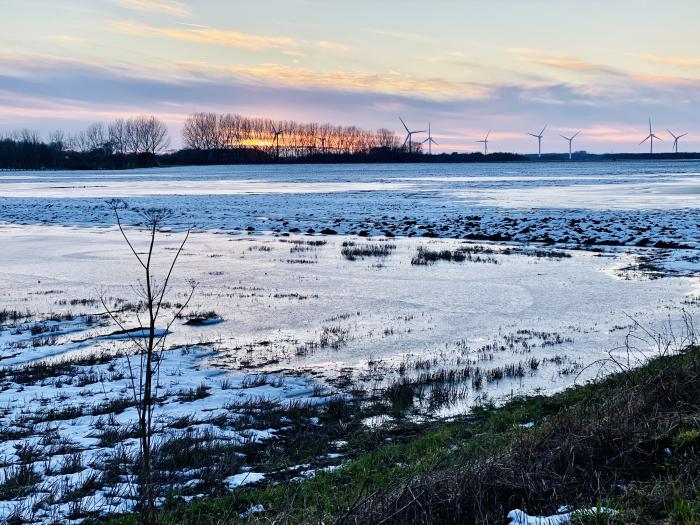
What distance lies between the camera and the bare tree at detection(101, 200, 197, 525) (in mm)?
4719

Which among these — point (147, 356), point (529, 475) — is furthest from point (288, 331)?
point (529, 475)

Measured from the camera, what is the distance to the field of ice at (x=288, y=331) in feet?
25.0

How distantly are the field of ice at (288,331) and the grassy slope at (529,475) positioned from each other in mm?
773

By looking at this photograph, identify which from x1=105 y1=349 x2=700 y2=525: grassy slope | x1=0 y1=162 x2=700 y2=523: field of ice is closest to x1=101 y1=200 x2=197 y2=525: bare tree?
x1=0 y1=162 x2=700 y2=523: field of ice

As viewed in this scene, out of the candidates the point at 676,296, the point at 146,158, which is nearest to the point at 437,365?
the point at 676,296

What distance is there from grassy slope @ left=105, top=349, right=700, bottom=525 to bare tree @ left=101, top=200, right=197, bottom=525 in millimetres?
727

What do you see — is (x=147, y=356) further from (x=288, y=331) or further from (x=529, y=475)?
(x=288, y=331)

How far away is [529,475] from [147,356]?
460 centimetres

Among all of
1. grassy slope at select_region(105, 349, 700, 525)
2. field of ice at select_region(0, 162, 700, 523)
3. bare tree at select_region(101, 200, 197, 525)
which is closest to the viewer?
bare tree at select_region(101, 200, 197, 525)

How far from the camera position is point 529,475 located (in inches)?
209

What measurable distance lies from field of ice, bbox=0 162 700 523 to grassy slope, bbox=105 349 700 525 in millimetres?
773

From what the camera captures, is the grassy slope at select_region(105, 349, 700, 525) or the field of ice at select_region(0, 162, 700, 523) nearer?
the grassy slope at select_region(105, 349, 700, 525)

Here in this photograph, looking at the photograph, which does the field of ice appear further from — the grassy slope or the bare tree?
the grassy slope

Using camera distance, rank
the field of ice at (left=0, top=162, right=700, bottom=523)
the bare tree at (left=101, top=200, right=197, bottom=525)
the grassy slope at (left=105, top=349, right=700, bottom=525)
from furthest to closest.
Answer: the field of ice at (left=0, top=162, right=700, bottom=523), the grassy slope at (left=105, top=349, right=700, bottom=525), the bare tree at (left=101, top=200, right=197, bottom=525)
